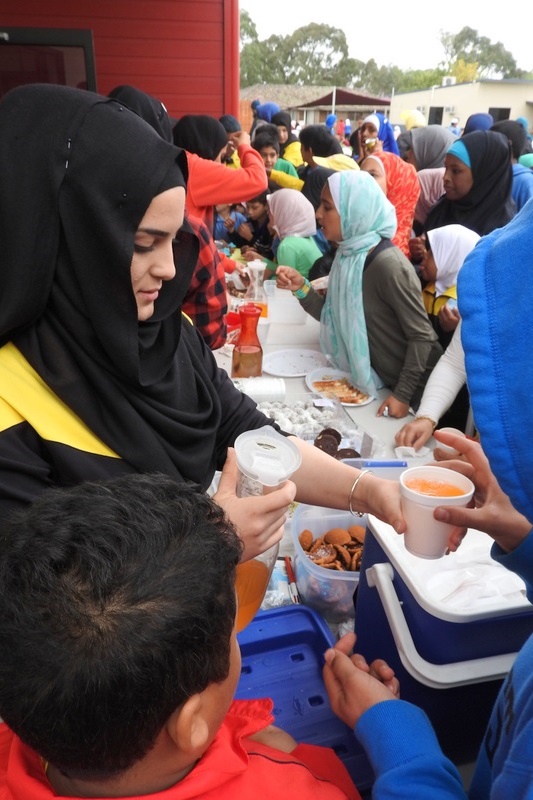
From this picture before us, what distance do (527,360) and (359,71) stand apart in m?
68.5

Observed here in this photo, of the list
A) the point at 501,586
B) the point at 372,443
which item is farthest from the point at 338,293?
the point at 501,586

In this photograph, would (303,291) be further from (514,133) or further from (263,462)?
(514,133)

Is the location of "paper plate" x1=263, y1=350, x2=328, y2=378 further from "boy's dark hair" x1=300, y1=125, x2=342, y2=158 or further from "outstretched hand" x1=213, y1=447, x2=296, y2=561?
"boy's dark hair" x1=300, y1=125, x2=342, y2=158

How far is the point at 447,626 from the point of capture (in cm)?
93

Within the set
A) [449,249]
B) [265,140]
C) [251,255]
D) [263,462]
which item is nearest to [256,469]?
[263,462]

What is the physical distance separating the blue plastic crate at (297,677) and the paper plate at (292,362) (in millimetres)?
1455

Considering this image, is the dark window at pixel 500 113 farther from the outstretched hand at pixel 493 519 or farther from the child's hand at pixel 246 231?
the outstretched hand at pixel 493 519

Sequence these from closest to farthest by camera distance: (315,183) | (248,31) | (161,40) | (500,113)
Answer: (315,183), (161,40), (500,113), (248,31)

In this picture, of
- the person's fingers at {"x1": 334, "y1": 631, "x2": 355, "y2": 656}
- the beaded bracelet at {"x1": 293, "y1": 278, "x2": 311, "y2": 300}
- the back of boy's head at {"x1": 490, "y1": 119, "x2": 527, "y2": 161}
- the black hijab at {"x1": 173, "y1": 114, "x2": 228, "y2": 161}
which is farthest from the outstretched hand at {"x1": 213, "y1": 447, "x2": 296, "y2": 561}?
the back of boy's head at {"x1": 490, "y1": 119, "x2": 527, "y2": 161}

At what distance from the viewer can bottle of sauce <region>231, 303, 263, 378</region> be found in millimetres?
2439

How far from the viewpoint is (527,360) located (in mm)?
473

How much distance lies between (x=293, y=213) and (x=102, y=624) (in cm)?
440

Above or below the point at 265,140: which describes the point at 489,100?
above

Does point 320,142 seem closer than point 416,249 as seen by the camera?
No
